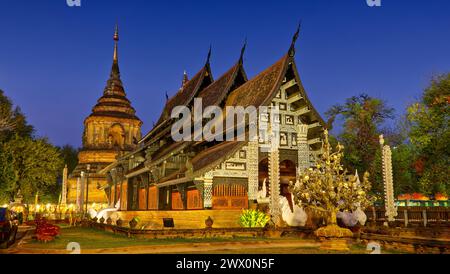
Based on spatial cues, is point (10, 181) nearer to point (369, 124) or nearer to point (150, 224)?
point (150, 224)

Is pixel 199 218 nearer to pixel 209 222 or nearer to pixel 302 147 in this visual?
pixel 209 222

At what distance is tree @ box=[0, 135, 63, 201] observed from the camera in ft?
114

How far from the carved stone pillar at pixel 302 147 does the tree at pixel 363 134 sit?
1277 cm

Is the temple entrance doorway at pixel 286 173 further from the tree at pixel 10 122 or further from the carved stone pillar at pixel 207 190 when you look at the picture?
the tree at pixel 10 122

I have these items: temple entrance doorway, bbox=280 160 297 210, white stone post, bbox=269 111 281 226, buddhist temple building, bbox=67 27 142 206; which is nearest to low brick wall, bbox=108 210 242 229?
white stone post, bbox=269 111 281 226

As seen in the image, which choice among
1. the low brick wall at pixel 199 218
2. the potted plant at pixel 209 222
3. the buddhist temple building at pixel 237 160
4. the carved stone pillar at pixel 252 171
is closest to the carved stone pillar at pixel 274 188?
the buddhist temple building at pixel 237 160

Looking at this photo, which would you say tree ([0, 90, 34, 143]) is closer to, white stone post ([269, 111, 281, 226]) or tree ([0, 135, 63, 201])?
tree ([0, 135, 63, 201])

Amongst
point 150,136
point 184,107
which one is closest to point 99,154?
point 150,136

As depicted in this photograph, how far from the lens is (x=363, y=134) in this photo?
113ft

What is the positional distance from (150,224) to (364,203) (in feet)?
32.7

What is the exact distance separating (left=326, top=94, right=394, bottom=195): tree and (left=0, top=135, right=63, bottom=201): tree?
27331mm

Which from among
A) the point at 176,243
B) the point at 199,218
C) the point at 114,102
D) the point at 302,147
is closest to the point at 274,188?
the point at 199,218

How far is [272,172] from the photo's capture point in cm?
1830

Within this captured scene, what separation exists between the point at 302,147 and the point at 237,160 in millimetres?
4169
